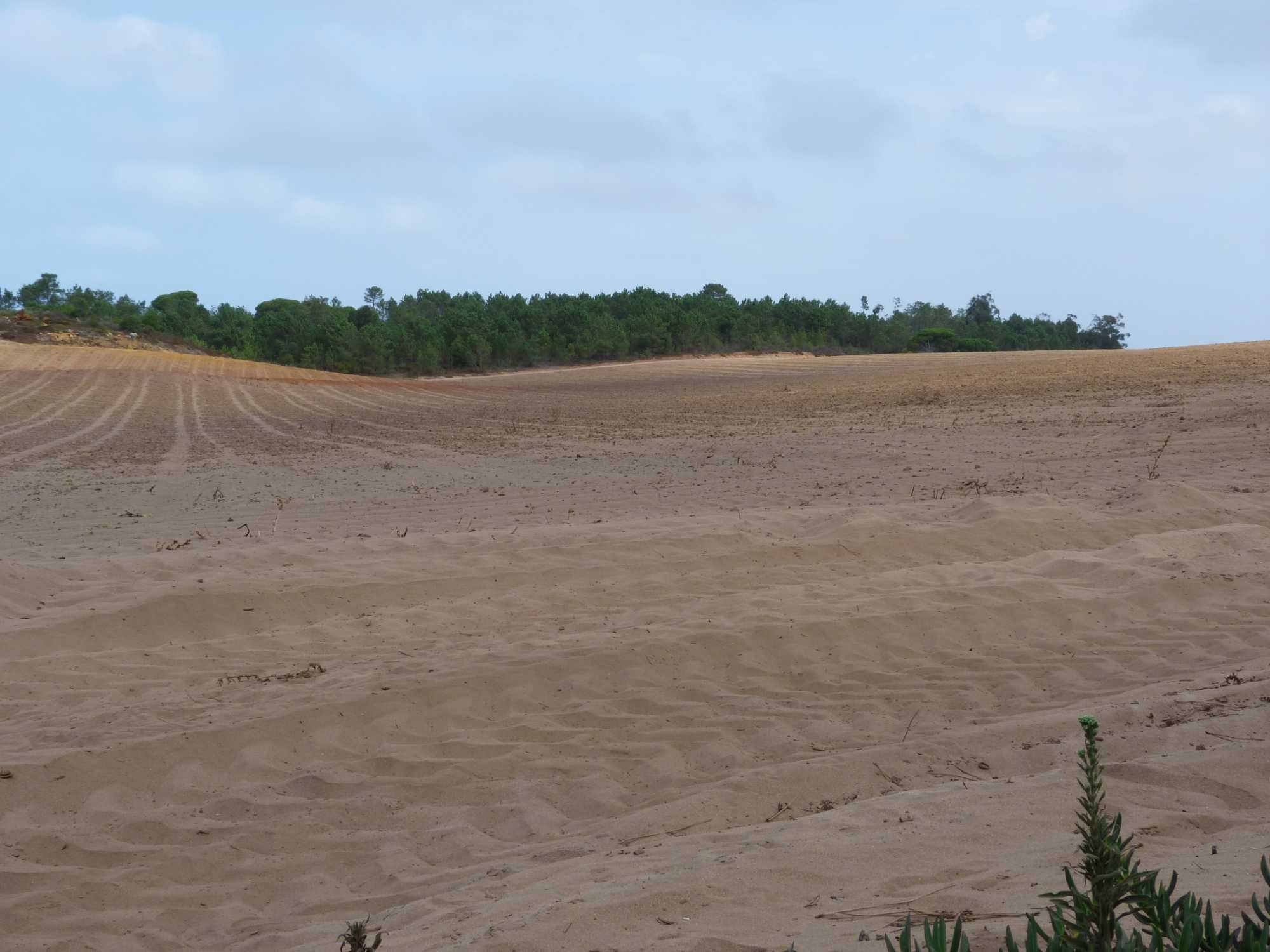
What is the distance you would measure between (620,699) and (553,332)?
64.6 meters

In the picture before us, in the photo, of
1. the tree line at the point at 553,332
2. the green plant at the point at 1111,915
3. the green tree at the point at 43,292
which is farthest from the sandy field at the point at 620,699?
the green tree at the point at 43,292

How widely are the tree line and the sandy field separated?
53.2 meters

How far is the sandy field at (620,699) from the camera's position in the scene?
3652mm

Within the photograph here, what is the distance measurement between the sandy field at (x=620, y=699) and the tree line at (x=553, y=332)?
5317 centimetres

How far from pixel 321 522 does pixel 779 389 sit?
22.5 meters

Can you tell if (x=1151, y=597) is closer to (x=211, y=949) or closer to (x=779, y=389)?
(x=211, y=949)

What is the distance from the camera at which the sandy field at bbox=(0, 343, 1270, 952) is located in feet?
12.0

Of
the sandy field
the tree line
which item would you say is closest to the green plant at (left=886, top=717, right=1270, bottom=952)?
the sandy field

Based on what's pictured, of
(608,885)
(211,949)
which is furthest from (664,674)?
(211,949)

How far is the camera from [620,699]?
581cm

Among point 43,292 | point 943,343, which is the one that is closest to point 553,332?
point 943,343

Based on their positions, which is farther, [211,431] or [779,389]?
[779,389]

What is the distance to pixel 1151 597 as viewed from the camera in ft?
24.1

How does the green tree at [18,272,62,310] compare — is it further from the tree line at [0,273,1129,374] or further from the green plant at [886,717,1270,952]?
the green plant at [886,717,1270,952]
